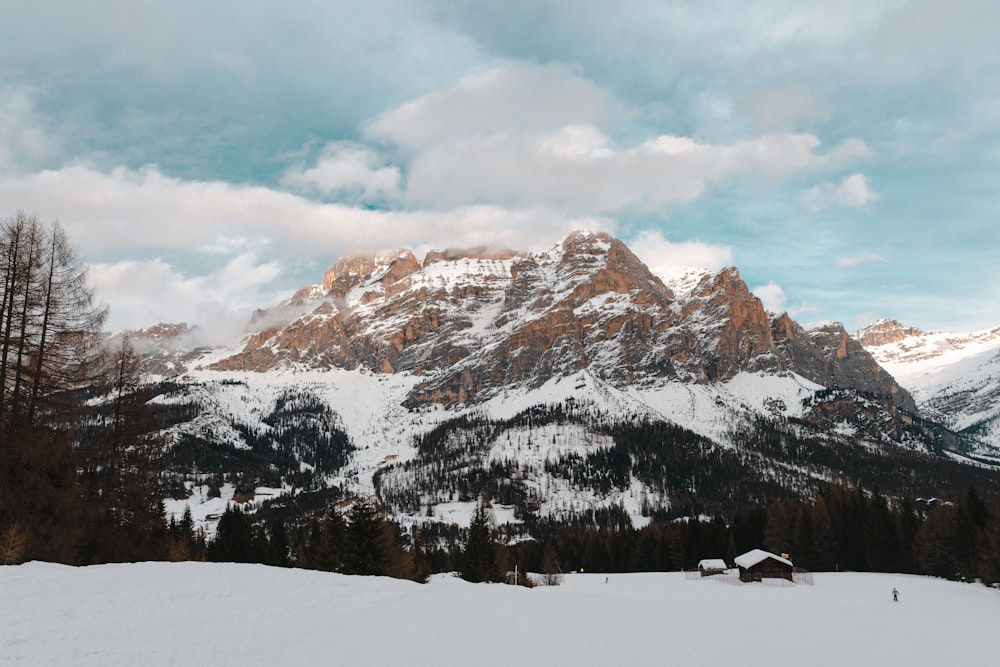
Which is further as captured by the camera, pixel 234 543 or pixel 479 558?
pixel 479 558

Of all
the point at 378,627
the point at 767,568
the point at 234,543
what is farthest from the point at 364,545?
the point at 767,568

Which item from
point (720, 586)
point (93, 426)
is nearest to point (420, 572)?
point (720, 586)

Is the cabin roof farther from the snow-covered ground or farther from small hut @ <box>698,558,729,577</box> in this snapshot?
the snow-covered ground

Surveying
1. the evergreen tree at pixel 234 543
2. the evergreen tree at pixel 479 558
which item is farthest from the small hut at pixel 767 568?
the evergreen tree at pixel 234 543

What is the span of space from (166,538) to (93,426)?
7.73 metres

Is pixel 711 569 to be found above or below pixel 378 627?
below

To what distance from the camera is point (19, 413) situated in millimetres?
24344

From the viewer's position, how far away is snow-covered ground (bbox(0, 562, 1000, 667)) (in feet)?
48.5

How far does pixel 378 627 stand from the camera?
65.8ft

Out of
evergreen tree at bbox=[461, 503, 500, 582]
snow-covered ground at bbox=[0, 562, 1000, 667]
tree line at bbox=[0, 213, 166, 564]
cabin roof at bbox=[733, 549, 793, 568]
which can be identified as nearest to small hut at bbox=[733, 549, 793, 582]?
cabin roof at bbox=[733, 549, 793, 568]

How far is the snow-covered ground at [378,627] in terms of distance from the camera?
14781 mm

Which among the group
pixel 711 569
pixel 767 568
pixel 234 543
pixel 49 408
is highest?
pixel 49 408

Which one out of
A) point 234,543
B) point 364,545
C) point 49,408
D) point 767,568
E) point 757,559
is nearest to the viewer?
point 49,408

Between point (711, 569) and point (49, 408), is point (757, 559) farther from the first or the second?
point (49, 408)
